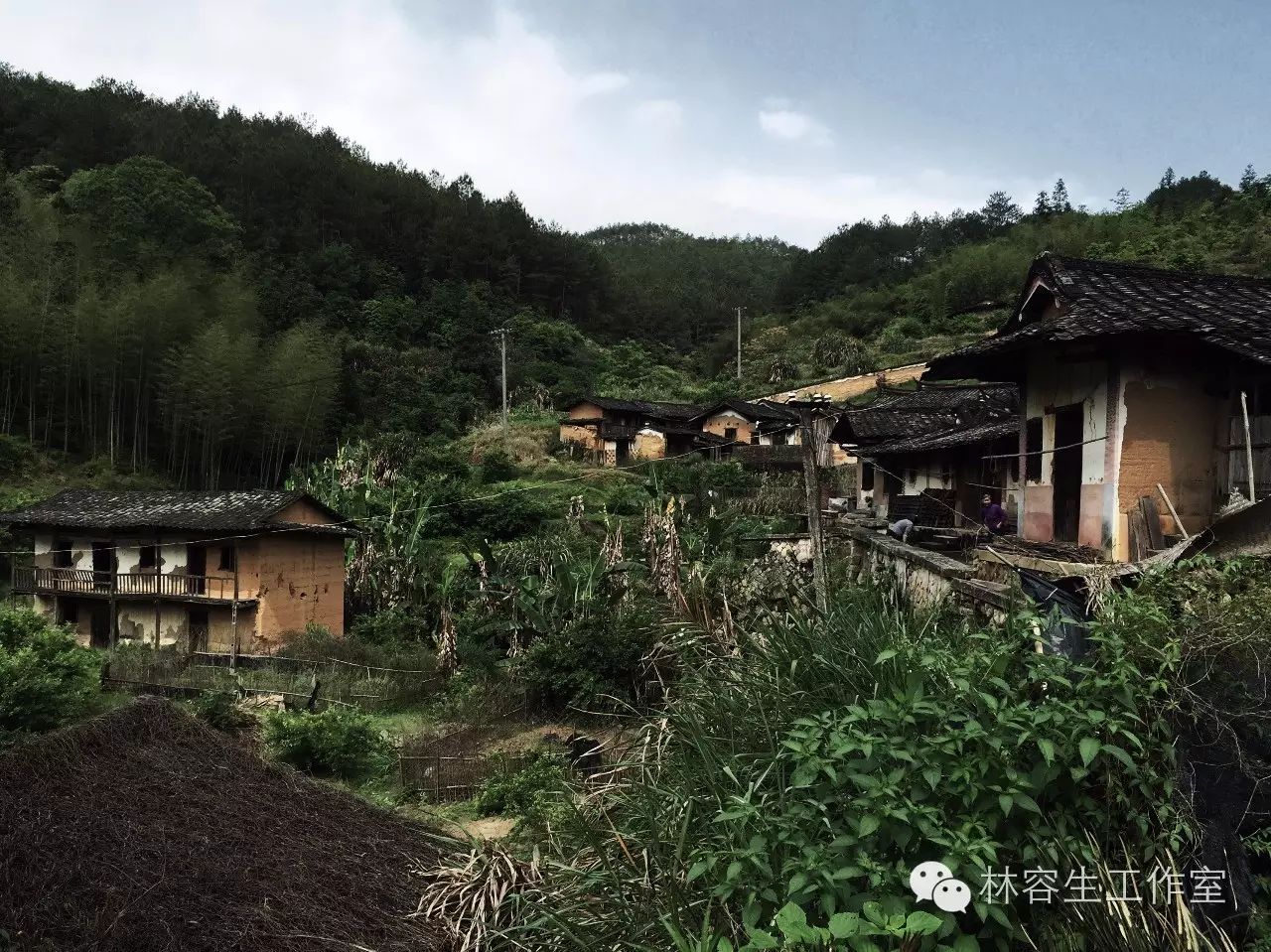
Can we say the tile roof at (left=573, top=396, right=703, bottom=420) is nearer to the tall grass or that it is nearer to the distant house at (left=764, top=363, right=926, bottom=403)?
the distant house at (left=764, top=363, right=926, bottom=403)

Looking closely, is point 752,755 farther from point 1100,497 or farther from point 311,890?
point 1100,497

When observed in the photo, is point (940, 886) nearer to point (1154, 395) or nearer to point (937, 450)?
point (1154, 395)

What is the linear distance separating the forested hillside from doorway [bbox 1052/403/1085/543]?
27.7 meters

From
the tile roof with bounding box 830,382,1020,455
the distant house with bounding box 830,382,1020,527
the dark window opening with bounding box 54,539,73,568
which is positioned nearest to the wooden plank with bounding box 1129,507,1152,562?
the distant house with bounding box 830,382,1020,527

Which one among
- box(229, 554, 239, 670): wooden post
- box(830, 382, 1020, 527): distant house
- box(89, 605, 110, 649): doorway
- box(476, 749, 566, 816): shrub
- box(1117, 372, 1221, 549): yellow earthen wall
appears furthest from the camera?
box(89, 605, 110, 649): doorway

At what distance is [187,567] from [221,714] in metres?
10.1

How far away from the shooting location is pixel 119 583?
2216 centimetres

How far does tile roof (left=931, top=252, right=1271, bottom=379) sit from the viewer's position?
7899 millimetres

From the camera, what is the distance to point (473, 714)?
50.1ft

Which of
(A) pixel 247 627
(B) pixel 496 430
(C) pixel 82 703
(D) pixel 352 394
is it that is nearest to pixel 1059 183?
(B) pixel 496 430

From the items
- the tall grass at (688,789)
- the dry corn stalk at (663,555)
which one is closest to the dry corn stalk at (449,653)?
the dry corn stalk at (663,555)

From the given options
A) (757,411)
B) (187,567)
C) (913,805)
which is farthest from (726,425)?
(913,805)

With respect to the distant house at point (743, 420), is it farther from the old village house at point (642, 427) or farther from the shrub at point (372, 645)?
the shrub at point (372, 645)

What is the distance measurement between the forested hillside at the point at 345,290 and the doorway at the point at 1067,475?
2774cm
